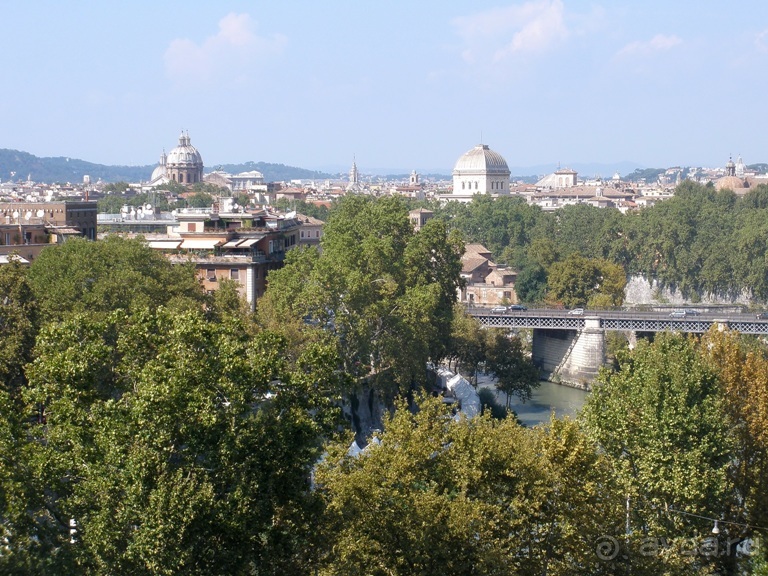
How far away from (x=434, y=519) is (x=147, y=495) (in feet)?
10.1

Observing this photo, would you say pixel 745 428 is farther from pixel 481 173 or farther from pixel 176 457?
pixel 481 173

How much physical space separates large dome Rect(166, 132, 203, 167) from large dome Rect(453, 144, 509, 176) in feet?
96.4

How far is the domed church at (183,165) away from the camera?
137 meters

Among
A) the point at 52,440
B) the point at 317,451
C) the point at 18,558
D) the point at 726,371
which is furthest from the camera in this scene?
the point at 726,371

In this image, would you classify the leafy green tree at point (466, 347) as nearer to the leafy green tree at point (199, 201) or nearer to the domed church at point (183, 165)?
the leafy green tree at point (199, 201)

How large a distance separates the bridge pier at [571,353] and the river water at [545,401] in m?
0.70

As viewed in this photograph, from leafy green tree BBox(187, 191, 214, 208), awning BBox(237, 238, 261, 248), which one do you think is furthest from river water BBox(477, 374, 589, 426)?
leafy green tree BBox(187, 191, 214, 208)

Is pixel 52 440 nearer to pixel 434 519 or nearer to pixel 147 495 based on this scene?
pixel 147 495

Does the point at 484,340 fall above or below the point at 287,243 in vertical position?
below

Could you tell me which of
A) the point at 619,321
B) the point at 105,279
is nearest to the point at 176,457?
the point at 105,279

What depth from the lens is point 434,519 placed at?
47.3ft

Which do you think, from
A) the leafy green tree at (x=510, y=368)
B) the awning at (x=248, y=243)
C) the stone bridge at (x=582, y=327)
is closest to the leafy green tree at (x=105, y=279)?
the awning at (x=248, y=243)

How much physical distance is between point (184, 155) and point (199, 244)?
104241mm

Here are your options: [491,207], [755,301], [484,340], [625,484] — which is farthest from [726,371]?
[491,207]
